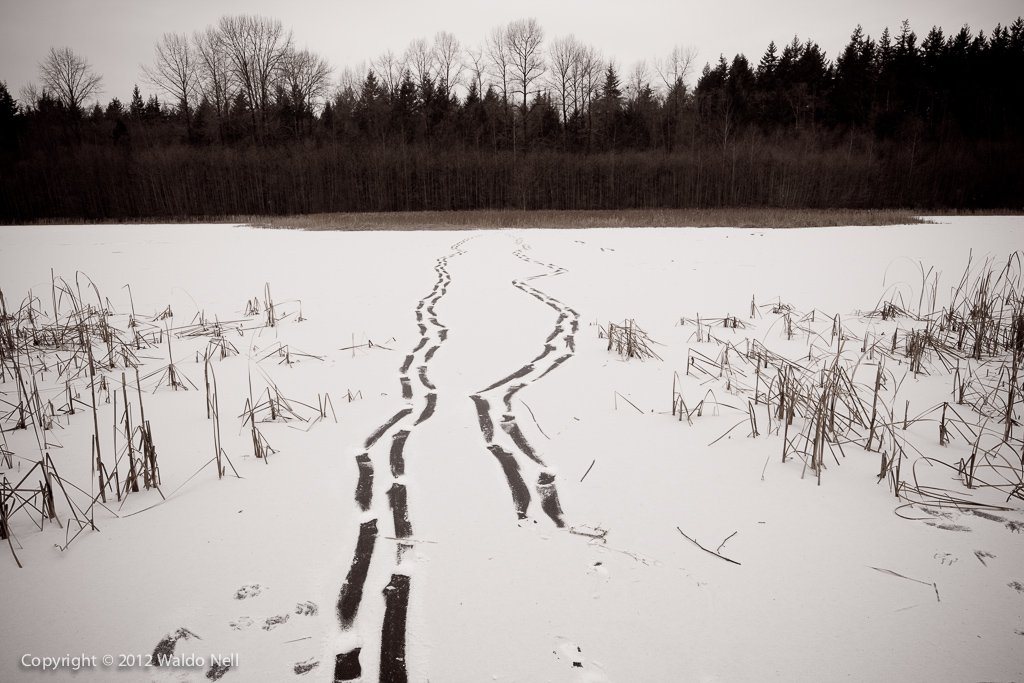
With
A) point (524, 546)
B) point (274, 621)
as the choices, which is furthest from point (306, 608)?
point (524, 546)

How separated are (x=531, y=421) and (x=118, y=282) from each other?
677 cm

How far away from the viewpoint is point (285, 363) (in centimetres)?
359

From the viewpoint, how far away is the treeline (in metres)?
24.0

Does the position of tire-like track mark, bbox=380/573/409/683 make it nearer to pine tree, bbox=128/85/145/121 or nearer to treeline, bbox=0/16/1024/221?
treeline, bbox=0/16/1024/221

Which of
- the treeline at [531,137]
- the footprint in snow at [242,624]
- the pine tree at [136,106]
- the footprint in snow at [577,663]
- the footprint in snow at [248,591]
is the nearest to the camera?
the footprint in snow at [577,663]

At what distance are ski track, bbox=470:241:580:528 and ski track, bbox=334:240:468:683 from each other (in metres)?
0.35

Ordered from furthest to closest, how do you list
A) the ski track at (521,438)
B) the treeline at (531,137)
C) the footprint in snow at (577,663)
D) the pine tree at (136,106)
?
1. the pine tree at (136,106)
2. the treeline at (531,137)
3. the ski track at (521,438)
4. the footprint in snow at (577,663)

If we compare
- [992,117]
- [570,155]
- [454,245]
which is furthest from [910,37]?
[454,245]

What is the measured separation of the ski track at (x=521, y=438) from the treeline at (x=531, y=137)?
22.5 meters

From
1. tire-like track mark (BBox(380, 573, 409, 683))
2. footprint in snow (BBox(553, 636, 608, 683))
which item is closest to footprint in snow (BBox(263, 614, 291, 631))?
tire-like track mark (BBox(380, 573, 409, 683))

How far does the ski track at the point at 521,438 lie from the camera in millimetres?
1891

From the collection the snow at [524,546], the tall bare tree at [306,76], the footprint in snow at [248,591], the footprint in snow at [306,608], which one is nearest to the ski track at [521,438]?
the snow at [524,546]

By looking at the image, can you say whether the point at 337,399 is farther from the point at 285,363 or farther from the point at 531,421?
the point at 531,421

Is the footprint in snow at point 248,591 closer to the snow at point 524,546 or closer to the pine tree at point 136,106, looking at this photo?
the snow at point 524,546
